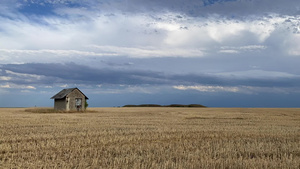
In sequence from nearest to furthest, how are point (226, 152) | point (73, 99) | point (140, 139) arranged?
point (226, 152)
point (140, 139)
point (73, 99)

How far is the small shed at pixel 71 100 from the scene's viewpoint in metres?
49.8

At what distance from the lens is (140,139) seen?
44.1ft

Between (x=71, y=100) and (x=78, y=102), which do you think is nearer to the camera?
(x=71, y=100)

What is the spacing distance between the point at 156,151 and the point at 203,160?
7.01ft

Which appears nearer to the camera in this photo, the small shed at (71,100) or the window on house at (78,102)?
the small shed at (71,100)

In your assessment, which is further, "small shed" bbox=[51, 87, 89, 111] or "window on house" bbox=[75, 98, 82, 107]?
"window on house" bbox=[75, 98, 82, 107]

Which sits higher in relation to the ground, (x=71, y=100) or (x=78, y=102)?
(x=71, y=100)

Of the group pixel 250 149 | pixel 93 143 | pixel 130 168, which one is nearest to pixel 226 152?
pixel 250 149

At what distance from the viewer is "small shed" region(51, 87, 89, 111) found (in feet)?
163

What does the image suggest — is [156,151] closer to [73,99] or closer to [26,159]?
[26,159]

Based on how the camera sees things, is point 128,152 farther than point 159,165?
Yes

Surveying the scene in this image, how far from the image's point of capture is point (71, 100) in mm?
50250

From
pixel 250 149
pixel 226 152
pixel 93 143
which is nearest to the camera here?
pixel 226 152

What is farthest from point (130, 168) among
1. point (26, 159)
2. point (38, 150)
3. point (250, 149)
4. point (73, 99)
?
point (73, 99)
